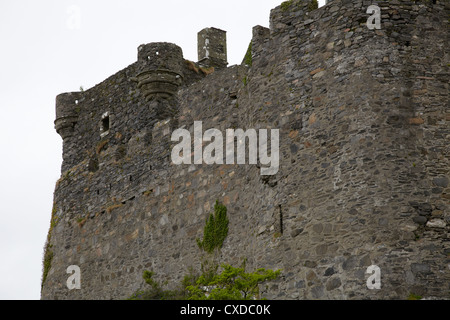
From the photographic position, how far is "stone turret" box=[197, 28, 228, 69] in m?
24.2

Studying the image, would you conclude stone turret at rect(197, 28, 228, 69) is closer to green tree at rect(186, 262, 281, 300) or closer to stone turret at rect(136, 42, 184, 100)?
stone turret at rect(136, 42, 184, 100)

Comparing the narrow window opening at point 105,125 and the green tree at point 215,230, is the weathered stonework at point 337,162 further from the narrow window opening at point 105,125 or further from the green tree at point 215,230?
the narrow window opening at point 105,125

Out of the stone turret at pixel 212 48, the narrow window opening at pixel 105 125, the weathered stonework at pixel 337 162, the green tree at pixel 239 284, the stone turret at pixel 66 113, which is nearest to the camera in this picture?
the weathered stonework at pixel 337 162

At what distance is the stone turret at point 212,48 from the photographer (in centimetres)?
2416

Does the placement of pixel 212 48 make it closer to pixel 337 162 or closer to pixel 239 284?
pixel 337 162

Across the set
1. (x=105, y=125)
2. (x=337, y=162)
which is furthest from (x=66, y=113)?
(x=337, y=162)

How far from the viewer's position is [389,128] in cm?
1614

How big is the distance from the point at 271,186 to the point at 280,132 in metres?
0.90

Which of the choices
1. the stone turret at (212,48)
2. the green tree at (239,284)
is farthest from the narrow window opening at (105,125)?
the green tree at (239,284)

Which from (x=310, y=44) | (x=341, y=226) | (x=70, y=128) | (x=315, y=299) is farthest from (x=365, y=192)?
(x=70, y=128)

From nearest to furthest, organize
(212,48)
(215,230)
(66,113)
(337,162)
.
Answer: (337,162) → (215,230) → (212,48) → (66,113)

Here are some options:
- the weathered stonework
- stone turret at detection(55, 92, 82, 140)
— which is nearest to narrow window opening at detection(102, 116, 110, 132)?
stone turret at detection(55, 92, 82, 140)

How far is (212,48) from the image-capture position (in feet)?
80.0

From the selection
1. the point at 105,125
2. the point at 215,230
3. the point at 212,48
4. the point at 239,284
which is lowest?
the point at 239,284
